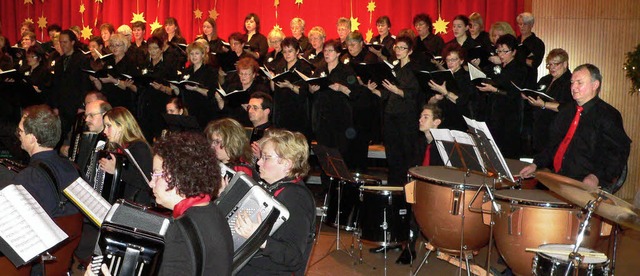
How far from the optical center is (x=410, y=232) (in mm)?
6590

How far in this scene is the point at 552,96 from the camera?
25.7 ft

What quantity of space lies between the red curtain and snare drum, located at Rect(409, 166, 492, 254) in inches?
207

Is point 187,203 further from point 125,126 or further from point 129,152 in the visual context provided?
point 125,126

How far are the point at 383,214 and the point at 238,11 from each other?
7.03 metres

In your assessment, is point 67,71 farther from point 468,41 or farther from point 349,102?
point 468,41

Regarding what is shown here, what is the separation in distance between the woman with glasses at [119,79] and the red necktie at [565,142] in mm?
6163

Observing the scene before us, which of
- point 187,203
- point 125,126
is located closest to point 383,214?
point 125,126

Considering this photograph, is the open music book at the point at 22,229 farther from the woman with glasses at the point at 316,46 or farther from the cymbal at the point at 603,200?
the woman with glasses at the point at 316,46

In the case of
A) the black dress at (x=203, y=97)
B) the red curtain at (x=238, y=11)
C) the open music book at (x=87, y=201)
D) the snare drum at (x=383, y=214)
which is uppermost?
the red curtain at (x=238, y=11)

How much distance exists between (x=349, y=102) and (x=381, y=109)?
0.66m

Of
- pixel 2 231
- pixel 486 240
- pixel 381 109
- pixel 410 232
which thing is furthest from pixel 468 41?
pixel 2 231

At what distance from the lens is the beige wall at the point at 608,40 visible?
369 inches

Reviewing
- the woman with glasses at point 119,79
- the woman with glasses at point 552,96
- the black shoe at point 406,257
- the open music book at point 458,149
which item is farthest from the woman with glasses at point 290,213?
the woman with glasses at point 119,79

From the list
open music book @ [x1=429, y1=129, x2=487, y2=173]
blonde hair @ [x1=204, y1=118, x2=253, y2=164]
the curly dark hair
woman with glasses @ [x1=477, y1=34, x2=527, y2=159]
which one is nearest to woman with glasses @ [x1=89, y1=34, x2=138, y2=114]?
woman with glasses @ [x1=477, y1=34, x2=527, y2=159]
